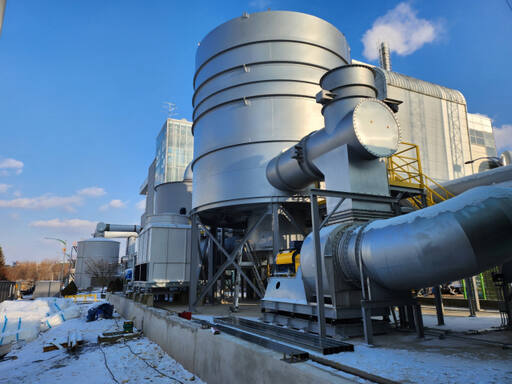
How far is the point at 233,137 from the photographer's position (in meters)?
14.4

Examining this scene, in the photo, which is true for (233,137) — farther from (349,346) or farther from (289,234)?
(349,346)

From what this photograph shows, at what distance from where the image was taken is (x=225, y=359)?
19.5ft

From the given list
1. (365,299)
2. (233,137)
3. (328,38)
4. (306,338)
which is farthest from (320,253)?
(328,38)

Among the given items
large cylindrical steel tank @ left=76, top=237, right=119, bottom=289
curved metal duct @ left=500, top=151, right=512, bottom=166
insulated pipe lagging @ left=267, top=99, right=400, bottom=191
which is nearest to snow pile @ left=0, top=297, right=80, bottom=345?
insulated pipe lagging @ left=267, top=99, right=400, bottom=191

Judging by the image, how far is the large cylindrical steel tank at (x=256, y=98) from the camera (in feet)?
45.2

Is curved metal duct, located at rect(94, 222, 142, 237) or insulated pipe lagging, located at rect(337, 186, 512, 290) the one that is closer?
insulated pipe lagging, located at rect(337, 186, 512, 290)

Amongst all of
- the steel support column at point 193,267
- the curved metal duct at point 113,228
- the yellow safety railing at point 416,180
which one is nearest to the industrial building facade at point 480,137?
the yellow safety railing at point 416,180

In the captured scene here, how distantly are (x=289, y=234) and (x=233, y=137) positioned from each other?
4.77 m

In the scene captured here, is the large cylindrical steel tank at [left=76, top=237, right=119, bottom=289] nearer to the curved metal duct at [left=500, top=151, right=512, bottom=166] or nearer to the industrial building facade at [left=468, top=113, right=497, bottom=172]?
the industrial building facade at [left=468, top=113, right=497, bottom=172]

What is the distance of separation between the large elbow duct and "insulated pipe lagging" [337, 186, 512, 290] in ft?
9.56

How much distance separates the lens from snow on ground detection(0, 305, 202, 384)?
7.37m

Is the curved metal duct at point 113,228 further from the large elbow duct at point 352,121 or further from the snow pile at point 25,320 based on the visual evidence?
the large elbow duct at point 352,121

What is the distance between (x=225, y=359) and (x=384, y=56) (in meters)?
33.4

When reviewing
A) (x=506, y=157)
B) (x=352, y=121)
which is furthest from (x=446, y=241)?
(x=506, y=157)
